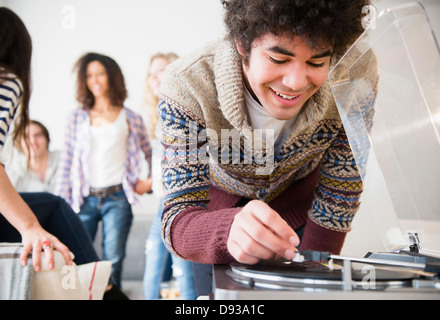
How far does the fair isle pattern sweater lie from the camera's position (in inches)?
25.0

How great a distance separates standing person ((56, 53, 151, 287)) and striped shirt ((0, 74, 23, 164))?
131 cm

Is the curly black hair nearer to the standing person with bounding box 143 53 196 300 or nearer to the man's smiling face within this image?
the man's smiling face

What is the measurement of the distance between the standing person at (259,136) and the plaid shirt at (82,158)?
1350 mm

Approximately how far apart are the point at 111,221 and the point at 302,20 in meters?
1.75

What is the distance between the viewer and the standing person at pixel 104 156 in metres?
2.18

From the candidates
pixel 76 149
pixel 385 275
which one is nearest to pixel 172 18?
pixel 76 149

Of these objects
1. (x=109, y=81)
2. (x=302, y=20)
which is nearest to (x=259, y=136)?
(x=302, y=20)

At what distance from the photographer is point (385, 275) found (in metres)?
0.43

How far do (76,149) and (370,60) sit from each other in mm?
1968

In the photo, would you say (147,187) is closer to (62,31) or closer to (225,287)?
(62,31)

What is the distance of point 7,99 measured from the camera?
87 centimetres

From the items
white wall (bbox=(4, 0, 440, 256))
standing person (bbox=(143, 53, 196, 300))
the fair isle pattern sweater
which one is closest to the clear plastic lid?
the fair isle pattern sweater

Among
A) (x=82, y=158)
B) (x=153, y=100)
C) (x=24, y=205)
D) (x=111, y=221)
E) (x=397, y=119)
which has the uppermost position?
(x=153, y=100)

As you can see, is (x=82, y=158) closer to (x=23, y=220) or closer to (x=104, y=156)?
(x=104, y=156)
